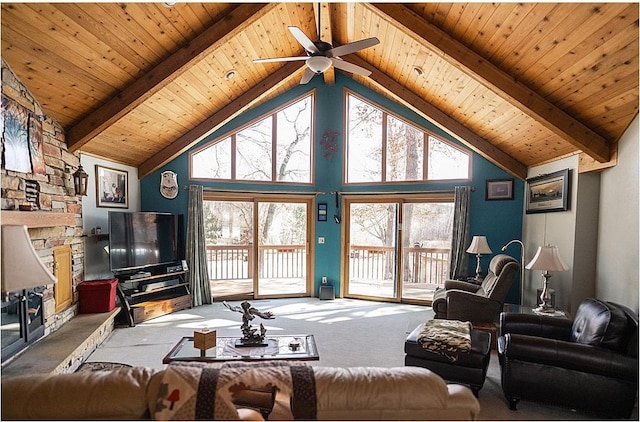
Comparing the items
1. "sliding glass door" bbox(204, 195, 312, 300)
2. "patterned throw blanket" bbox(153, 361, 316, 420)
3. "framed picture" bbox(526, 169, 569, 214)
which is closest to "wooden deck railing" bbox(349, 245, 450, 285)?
"sliding glass door" bbox(204, 195, 312, 300)

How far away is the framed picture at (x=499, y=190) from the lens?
18.1 ft

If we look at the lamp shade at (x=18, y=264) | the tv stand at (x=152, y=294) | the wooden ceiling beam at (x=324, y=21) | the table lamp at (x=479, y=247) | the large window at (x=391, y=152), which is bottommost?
the tv stand at (x=152, y=294)

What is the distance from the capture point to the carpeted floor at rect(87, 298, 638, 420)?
285cm

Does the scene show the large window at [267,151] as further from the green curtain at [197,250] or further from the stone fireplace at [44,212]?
the stone fireplace at [44,212]

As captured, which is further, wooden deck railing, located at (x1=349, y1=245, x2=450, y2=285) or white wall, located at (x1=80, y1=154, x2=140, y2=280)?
wooden deck railing, located at (x1=349, y1=245, x2=450, y2=285)

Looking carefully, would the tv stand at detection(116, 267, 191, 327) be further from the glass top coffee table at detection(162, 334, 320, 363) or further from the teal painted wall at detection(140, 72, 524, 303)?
the glass top coffee table at detection(162, 334, 320, 363)

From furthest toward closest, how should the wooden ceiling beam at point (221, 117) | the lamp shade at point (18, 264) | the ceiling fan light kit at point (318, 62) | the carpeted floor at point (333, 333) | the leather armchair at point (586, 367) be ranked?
the wooden ceiling beam at point (221, 117) < the ceiling fan light kit at point (318, 62) < the carpeted floor at point (333, 333) < the leather armchair at point (586, 367) < the lamp shade at point (18, 264)

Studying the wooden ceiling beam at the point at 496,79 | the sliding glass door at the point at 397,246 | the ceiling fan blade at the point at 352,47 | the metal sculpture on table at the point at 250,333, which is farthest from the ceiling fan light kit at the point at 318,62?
the sliding glass door at the point at 397,246

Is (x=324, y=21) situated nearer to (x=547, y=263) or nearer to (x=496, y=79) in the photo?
(x=496, y=79)

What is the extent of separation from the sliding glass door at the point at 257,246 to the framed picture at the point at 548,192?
143 inches

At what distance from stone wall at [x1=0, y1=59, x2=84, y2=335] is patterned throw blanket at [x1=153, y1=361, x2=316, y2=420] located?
2693 mm

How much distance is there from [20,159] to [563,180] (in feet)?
19.7

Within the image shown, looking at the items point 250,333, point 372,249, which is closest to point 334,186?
point 372,249

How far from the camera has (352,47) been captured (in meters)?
3.17
